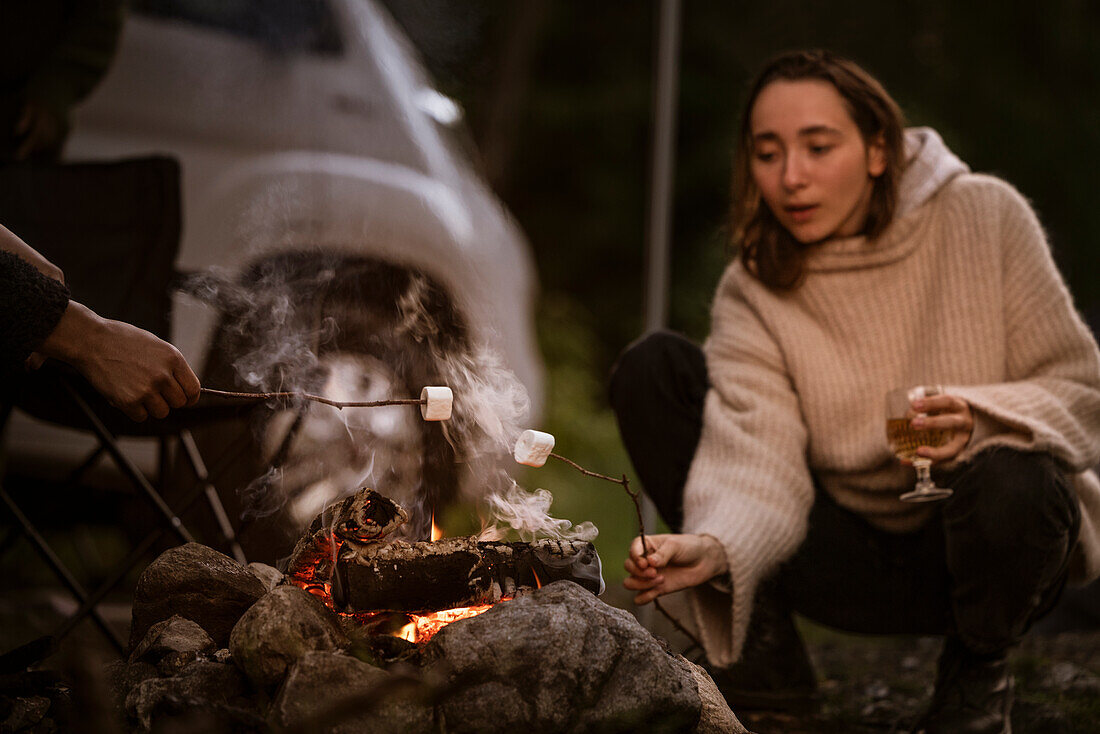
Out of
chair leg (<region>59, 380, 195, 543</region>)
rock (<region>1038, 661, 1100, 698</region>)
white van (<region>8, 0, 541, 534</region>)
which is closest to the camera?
chair leg (<region>59, 380, 195, 543</region>)

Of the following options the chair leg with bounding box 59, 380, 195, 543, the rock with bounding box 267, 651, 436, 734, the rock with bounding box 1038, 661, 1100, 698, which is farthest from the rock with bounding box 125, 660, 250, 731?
the rock with bounding box 1038, 661, 1100, 698

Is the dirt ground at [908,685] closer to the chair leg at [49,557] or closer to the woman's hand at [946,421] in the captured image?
the woman's hand at [946,421]

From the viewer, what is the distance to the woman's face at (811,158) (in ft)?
7.02

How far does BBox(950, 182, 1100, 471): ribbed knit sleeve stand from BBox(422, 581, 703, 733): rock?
0.94 m

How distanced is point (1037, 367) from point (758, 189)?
734 mm

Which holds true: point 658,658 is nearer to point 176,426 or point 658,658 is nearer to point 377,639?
point 377,639

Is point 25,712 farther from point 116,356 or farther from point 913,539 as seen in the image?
point 913,539

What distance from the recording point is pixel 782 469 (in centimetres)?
205

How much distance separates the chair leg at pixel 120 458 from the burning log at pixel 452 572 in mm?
541

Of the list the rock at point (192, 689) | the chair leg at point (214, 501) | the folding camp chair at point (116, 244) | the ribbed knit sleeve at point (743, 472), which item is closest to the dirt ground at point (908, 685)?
the ribbed knit sleeve at point (743, 472)

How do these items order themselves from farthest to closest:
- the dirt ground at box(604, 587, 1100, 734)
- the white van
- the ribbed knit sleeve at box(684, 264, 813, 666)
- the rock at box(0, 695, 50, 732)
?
the white van < the dirt ground at box(604, 587, 1100, 734) < the ribbed knit sleeve at box(684, 264, 813, 666) < the rock at box(0, 695, 50, 732)

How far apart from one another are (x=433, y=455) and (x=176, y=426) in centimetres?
57

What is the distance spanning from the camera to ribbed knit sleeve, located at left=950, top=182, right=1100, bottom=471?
1.86 meters

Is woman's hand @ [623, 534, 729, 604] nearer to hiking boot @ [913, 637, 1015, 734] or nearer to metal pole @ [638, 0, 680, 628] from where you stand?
hiking boot @ [913, 637, 1015, 734]
